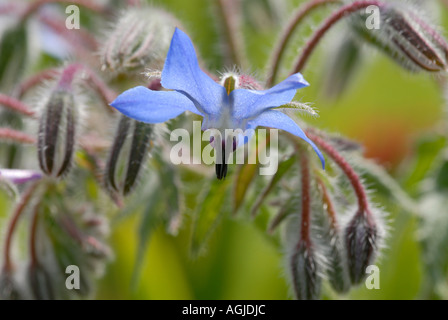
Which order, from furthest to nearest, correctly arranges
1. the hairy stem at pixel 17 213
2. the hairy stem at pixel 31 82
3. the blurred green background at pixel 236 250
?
the blurred green background at pixel 236 250, the hairy stem at pixel 31 82, the hairy stem at pixel 17 213

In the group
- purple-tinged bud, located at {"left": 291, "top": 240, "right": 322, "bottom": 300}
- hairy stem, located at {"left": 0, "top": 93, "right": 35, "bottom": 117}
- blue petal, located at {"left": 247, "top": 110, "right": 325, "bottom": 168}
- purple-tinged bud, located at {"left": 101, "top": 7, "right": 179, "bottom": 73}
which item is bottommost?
purple-tinged bud, located at {"left": 291, "top": 240, "right": 322, "bottom": 300}

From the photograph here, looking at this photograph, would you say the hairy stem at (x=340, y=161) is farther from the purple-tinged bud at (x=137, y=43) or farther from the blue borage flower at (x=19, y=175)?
the blue borage flower at (x=19, y=175)

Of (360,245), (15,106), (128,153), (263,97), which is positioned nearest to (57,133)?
(128,153)

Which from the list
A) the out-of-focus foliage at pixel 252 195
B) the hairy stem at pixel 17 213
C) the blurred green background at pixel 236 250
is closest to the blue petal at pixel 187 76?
the out-of-focus foliage at pixel 252 195

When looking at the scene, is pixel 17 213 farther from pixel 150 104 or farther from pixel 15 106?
pixel 150 104

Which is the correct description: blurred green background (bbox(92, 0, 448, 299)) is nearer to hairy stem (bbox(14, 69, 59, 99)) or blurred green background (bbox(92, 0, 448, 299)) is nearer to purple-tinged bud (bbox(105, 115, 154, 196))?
hairy stem (bbox(14, 69, 59, 99))

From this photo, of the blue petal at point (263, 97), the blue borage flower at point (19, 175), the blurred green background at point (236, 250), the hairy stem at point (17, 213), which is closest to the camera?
the blue petal at point (263, 97)

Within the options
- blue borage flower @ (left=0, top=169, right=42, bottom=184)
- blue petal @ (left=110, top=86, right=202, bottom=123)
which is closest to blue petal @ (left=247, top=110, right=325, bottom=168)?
blue petal @ (left=110, top=86, right=202, bottom=123)
